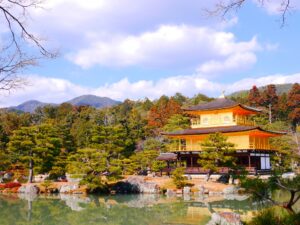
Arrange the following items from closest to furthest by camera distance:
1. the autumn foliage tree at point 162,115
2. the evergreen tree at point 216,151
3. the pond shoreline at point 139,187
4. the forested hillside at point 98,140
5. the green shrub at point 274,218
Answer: the green shrub at point 274,218 < the pond shoreline at point 139,187 < the evergreen tree at point 216,151 < the forested hillside at point 98,140 < the autumn foliage tree at point 162,115

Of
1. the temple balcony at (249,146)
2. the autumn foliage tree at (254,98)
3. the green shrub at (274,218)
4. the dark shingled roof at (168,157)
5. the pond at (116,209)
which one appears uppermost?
the autumn foliage tree at (254,98)

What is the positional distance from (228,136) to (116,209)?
1083 cm

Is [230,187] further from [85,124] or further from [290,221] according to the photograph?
[85,124]

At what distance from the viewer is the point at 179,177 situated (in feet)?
62.8

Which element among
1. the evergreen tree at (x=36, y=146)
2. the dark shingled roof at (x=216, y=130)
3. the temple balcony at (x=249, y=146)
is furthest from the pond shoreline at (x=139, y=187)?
the dark shingled roof at (x=216, y=130)

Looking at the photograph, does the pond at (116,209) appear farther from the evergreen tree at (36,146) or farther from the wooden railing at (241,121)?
the wooden railing at (241,121)

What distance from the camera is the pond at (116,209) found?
12664mm

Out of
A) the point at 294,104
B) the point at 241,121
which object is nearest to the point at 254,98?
the point at 294,104

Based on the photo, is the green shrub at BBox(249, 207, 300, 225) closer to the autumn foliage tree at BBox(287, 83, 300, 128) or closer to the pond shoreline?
the pond shoreline

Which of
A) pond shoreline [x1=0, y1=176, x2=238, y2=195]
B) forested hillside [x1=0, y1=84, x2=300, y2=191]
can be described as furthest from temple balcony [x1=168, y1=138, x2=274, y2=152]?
pond shoreline [x1=0, y1=176, x2=238, y2=195]

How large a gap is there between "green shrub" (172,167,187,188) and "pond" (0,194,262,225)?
1.40 metres

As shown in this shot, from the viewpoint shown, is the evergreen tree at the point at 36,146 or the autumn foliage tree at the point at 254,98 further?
the autumn foliage tree at the point at 254,98

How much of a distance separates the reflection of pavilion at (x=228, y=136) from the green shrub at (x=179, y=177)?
3.50 m

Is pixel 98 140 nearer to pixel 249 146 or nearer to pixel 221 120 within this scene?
pixel 221 120
